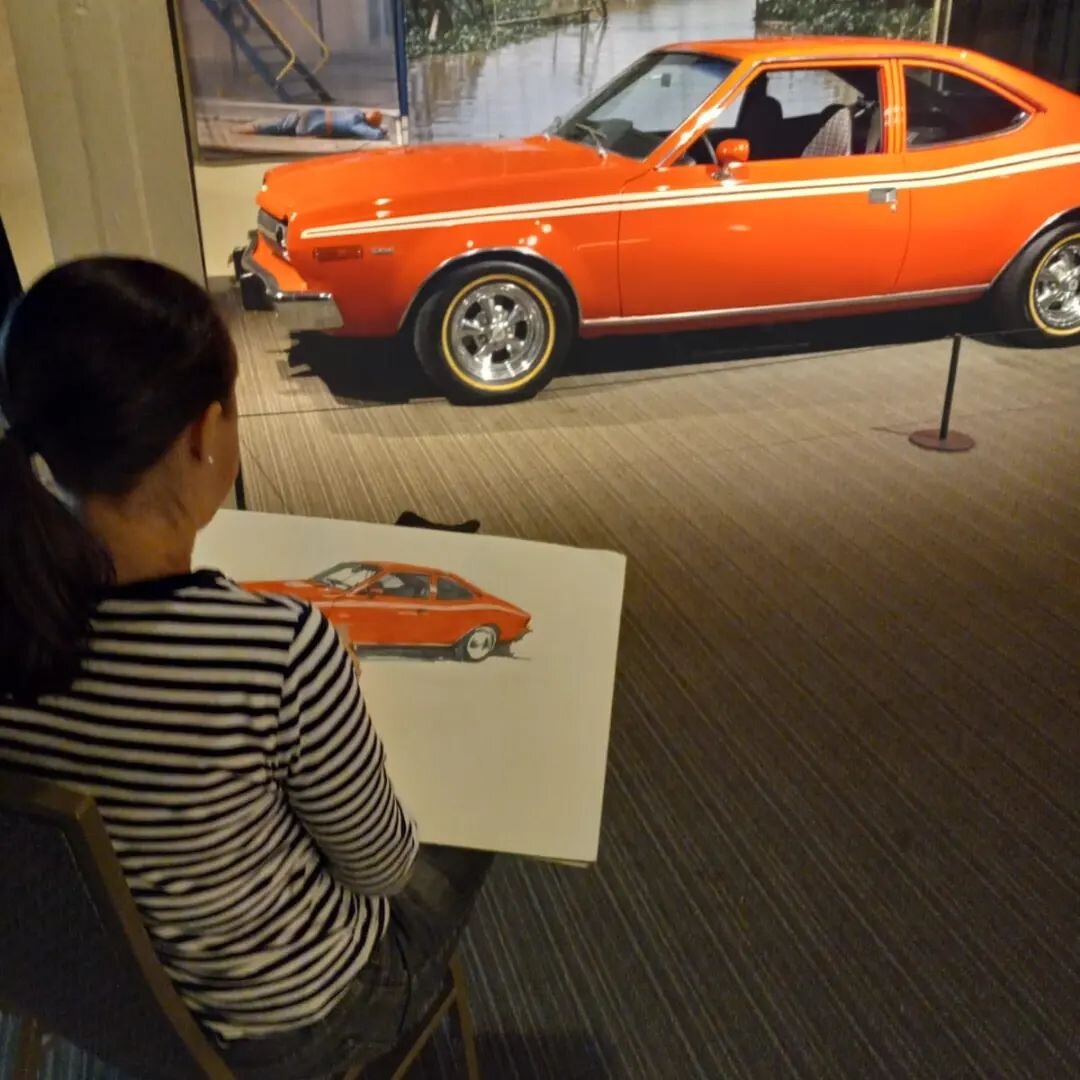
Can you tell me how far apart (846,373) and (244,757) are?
3.54 m

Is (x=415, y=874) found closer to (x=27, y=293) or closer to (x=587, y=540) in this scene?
(x=27, y=293)

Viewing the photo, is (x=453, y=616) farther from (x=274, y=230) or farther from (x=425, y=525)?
(x=274, y=230)

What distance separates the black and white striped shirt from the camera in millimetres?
774

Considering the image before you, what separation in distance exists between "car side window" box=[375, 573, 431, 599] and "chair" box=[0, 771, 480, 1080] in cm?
60

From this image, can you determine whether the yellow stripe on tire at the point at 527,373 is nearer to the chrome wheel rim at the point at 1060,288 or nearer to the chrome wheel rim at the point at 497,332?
the chrome wheel rim at the point at 497,332

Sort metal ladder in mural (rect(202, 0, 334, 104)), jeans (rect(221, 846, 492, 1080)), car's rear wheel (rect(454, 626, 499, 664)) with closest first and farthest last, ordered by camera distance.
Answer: jeans (rect(221, 846, 492, 1080)) → car's rear wheel (rect(454, 626, 499, 664)) → metal ladder in mural (rect(202, 0, 334, 104))

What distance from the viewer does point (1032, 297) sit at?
159 inches

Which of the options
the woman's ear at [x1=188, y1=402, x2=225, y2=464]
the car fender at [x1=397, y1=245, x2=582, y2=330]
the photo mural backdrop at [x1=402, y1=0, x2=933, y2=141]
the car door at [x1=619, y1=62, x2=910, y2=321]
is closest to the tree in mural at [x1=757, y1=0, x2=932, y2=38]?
the photo mural backdrop at [x1=402, y1=0, x2=933, y2=141]

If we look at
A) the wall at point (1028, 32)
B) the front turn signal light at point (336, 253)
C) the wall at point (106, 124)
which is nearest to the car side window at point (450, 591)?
the wall at point (106, 124)

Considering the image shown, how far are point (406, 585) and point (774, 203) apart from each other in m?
2.63

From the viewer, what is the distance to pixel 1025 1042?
5.01 ft

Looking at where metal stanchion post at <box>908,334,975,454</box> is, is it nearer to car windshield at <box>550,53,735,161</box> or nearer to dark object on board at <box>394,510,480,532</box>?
car windshield at <box>550,53,735,161</box>

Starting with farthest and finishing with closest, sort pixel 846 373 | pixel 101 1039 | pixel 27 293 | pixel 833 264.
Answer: pixel 846 373
pixel 833 264
pixel 101 1039
pixel 27 293

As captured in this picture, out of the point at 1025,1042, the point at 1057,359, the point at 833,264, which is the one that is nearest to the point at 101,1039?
the point at 1025,1042
